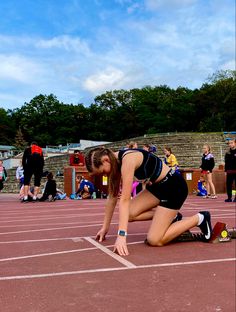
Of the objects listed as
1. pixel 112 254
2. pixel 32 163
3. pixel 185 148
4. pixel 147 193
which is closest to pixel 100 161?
pixel 112 254

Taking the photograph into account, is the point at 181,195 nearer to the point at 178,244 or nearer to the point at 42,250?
the point at 178,244

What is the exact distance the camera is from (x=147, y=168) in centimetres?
488

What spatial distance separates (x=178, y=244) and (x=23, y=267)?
1.91m

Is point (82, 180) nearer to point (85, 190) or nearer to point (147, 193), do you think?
point (85, 190)

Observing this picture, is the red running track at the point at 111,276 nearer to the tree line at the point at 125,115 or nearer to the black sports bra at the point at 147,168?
the black sports bra at the point at 147,168

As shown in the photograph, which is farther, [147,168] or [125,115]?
[125,115]

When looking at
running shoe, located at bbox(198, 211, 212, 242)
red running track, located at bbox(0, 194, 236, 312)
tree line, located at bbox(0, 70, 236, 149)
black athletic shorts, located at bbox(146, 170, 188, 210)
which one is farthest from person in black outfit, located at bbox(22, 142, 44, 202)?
tree line, located at bbox(0, 70, 236, 149)

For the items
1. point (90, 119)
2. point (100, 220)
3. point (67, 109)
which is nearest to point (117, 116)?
point (90, 119)

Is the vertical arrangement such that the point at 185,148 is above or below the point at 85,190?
above

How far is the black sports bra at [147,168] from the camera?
190 inches

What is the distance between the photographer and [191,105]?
91.0 meters

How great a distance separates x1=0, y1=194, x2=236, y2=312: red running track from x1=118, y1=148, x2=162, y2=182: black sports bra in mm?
812

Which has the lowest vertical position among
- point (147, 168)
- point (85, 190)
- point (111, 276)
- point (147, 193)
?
point (111, 276)

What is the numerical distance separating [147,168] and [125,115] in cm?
9818
